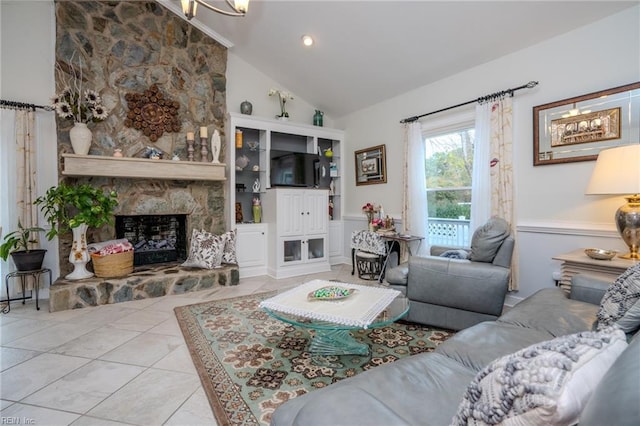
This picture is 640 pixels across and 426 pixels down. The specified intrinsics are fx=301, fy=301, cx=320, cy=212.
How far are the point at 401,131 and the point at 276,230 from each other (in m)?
2.29

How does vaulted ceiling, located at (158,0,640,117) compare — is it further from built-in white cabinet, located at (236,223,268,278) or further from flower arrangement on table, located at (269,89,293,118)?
built-in white cabinet, located at (236,223,268,278)

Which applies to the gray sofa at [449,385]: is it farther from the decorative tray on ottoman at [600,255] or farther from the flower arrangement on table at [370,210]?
the flower arrangement on table at [370,210]

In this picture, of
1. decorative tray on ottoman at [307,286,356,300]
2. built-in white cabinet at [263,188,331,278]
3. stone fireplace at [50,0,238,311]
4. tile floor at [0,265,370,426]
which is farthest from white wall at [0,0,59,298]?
decorative tray on ottoman at [307,286,356,300]

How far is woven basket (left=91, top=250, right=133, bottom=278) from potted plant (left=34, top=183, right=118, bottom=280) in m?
0.09

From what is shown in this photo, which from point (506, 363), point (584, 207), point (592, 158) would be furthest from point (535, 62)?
point (506, 363)

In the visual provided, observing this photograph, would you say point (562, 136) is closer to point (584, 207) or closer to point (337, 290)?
point (584, 207)

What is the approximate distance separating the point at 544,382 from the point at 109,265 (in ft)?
13.1

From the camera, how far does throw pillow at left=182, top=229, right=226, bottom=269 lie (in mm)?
Result: 3934

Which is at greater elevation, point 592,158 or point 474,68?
point 474,68

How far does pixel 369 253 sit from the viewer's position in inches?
163

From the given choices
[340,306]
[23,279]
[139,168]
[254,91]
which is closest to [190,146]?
[139,168]

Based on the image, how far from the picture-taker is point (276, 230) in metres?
4.36

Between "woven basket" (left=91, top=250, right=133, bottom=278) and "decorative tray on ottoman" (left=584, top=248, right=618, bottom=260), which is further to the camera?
"woven basket" (left=91, top=250, right=133, bottom=278)

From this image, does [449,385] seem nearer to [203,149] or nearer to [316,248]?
[316,248]
